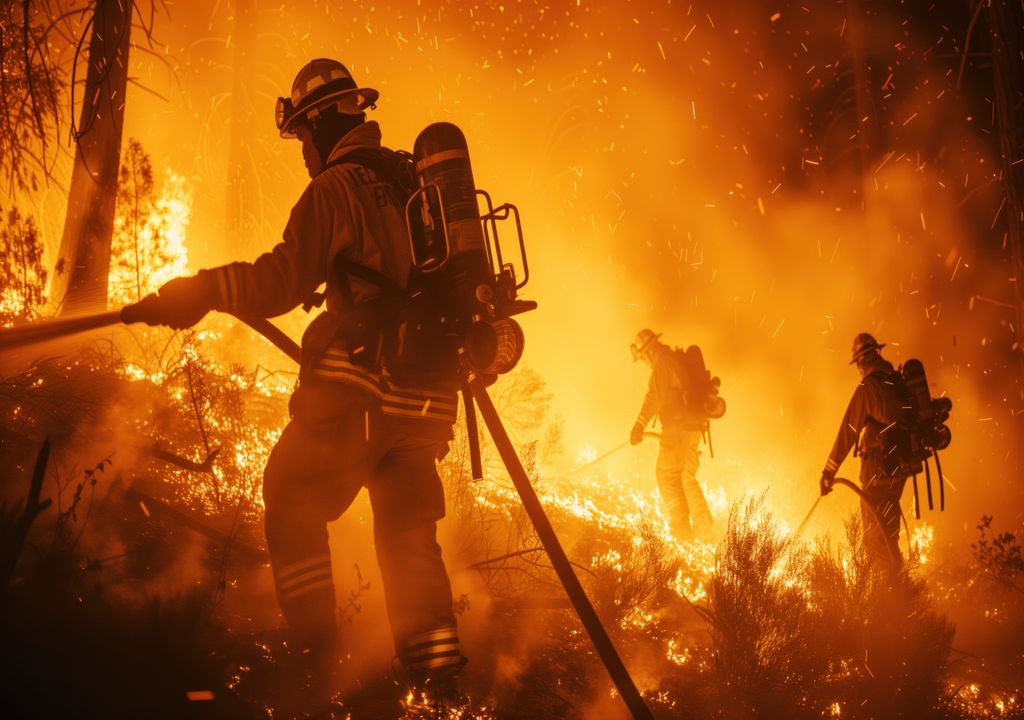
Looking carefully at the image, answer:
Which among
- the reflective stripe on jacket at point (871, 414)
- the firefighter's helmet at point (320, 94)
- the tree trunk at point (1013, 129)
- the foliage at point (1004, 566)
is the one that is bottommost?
the foliage at point (1004, 566)

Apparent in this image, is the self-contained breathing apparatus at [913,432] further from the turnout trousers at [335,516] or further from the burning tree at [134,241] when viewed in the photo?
the burning tree at [134,241]

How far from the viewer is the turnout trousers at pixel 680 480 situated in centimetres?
916

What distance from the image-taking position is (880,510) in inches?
287

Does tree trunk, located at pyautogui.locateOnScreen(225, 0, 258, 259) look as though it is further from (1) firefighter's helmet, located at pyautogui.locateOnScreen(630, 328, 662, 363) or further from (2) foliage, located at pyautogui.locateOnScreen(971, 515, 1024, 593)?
(2) foliage, located at pyautogui.locateOnScreen(971, 515, 1024, 593)

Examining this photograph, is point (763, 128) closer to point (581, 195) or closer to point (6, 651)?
point (581, 195)

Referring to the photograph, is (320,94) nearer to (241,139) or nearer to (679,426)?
(679,426)

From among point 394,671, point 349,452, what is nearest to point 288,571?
point 349,452

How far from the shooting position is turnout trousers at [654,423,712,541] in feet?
30.1

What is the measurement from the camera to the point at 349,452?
3.41 m

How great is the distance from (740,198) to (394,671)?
52.2ft

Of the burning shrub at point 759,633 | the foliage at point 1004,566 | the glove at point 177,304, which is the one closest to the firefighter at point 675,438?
the foliage at point 1004,566

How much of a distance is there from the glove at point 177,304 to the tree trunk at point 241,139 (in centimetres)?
697

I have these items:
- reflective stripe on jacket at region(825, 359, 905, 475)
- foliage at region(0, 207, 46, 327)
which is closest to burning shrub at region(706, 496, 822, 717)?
reflective stripe on jacket at region(825, 359, 905, 475)

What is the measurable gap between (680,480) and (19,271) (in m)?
6.78
